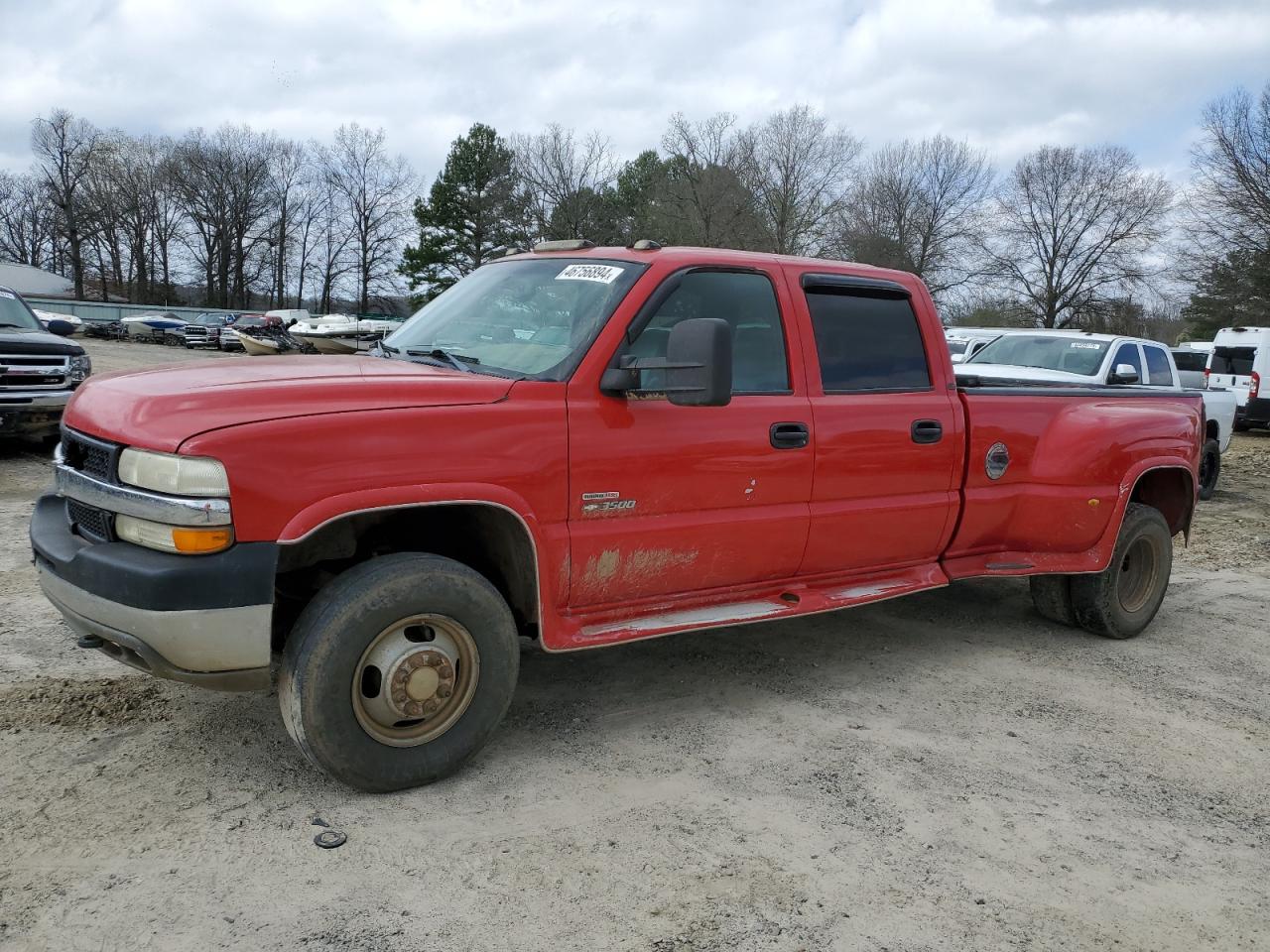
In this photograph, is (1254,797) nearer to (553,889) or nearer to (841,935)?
(841,935)

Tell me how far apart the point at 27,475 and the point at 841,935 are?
8.94 m

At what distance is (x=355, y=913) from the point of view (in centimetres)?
261

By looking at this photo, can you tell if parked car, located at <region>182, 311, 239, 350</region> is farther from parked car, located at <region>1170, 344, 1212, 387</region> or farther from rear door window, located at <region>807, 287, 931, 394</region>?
rear door window, located at <region>807, 287, 931, 394</region>

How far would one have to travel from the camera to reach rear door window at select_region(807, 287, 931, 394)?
4297 millimetres

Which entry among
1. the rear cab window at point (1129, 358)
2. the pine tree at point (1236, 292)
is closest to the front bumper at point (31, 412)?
the rear cab window at point (1129, 358)

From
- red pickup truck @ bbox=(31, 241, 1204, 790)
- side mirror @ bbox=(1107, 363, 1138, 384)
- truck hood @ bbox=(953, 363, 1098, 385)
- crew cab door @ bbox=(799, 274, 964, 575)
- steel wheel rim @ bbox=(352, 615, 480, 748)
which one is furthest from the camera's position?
truck hood @ bbox=(953, 363, 1098, 385)

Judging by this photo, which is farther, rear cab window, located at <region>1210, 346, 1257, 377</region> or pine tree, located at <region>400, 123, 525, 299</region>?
pine tree, located at <region>400, 123, 525, 299</region>

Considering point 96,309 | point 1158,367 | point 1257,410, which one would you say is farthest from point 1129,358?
point 96,309

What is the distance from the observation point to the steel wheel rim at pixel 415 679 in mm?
3164

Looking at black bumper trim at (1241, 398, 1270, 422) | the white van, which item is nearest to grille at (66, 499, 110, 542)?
the white van

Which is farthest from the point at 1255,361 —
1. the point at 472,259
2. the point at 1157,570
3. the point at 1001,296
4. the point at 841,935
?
the point at 472,259

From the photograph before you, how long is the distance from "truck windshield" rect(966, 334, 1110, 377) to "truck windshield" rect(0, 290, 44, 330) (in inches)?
439

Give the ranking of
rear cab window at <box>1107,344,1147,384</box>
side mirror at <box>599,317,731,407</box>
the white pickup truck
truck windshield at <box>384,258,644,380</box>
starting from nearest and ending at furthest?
side mirror at <box>599,317,731,407</box> < truck windshield at <box>384,258,644,380</box> < the white pickup truck < rear cab window at <box>1107,344,1147,384</box>

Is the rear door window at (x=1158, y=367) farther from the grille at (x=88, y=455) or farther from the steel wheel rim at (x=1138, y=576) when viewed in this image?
the grille at (x=88, y=455)
